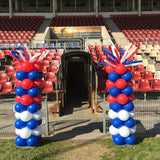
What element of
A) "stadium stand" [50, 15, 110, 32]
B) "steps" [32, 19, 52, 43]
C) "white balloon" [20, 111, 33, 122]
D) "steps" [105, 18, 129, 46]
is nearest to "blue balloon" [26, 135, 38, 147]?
"white balloon" [20, 111, 33, 122]

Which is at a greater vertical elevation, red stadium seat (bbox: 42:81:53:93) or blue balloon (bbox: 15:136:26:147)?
red stadium seat (bbox: 42:81:53:93)

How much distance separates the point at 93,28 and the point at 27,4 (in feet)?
54.6

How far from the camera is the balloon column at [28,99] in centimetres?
503

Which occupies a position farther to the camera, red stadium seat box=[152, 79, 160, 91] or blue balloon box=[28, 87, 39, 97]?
red stadium seat box=[152, 79, 160, 91]

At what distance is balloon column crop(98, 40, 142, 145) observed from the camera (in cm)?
512

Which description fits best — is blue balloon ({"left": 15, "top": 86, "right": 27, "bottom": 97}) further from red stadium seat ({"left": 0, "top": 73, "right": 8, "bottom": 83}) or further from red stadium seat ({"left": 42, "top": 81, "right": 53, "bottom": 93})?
red stadium seat ({"left": 0, "top": 73, "right": 8, "bottom": 83})

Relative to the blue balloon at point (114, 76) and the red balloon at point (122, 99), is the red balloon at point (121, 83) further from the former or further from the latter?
the red balloon at point (122, 99)

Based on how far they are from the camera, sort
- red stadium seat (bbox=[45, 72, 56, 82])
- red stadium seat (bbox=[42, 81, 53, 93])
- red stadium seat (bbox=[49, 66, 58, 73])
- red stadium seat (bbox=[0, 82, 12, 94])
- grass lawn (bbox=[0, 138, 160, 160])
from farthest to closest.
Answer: red stadium seat (bbox=[49, 66, 58, 73]) < red stadium seat (bbox=[45, 72, 56, 82]) < red stadium seat (bbox=[0, 82, 12, 94]) < red stadium seat (bbox=[42, 81, 53, 93]) < grass lawn (bbox=[0, 138, 160, 160])

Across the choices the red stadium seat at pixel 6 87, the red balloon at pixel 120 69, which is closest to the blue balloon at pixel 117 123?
the red balloon at pixel 120 69

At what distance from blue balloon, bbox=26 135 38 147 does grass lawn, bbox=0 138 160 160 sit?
0.13m

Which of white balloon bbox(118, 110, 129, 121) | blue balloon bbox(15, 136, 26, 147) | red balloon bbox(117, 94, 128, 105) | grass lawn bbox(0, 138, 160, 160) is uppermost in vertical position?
red balloon bbox(117, 94, 128, 105)

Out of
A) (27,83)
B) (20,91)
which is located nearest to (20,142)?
(20,91)

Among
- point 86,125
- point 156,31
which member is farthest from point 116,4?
point 86,125

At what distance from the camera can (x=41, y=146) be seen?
5.23 metres
